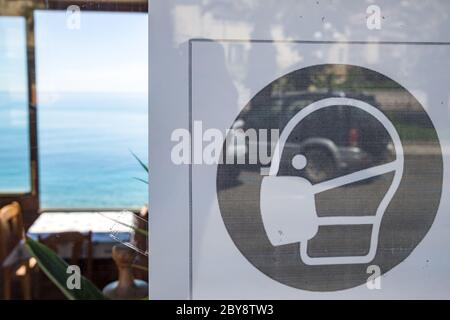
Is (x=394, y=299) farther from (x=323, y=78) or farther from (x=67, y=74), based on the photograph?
(x=67, y=74)

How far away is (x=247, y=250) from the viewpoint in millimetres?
1851

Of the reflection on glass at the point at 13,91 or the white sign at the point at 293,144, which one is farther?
the reflection on glass at the point at 13,91

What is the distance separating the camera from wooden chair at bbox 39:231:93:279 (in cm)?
190

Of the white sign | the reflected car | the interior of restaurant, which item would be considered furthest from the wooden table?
the reflected car

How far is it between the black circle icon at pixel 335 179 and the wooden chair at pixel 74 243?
505 mm

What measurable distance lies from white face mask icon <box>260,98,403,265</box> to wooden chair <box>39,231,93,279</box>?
0.64 metres

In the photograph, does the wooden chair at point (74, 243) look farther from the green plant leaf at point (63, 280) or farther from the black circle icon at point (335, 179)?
the black circle icon at point (335, 179)

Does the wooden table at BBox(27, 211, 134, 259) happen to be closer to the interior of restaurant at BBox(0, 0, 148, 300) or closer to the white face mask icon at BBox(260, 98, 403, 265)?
the interior of restaurant at BBox(0, 0, 148, 300)

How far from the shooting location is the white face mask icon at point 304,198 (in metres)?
1.82

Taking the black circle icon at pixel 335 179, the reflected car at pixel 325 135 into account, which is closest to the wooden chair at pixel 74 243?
the black circle icon at pixel 335 179

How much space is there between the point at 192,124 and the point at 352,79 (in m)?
0.56

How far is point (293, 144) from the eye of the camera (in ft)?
5.96

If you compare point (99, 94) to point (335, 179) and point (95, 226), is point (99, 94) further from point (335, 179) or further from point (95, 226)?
point (335, 179)
